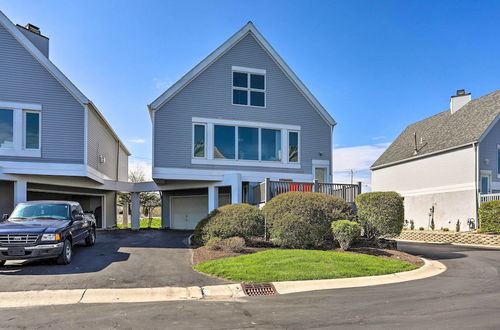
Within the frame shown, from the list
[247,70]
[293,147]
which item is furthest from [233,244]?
[247,70]

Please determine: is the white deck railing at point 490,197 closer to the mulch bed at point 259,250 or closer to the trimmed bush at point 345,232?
the mulch bed at point 259,250

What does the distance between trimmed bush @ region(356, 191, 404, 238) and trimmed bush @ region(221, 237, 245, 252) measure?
15.3ft

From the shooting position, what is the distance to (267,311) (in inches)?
254

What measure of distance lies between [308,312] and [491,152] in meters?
22.7

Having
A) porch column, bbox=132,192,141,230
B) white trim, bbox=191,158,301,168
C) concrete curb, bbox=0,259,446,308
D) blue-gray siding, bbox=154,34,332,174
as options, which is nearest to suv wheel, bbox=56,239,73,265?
concrete curb, bbox=0,259,446,308

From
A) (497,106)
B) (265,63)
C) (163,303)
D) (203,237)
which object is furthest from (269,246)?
(497,106)

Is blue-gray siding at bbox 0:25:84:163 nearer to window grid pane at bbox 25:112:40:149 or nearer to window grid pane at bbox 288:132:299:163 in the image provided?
window grid pane at bbox 25:112:40:149

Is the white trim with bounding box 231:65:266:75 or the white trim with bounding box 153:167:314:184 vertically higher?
the white trim with bounding box 231:65:266:75

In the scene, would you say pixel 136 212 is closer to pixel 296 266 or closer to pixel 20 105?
pixel 20 105

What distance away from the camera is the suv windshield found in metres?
11.0

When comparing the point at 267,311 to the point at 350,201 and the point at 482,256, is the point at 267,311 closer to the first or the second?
the point at 350,201

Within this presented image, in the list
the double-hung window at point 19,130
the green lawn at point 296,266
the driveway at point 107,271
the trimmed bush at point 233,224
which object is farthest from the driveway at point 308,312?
the double-hung window at point 19,130

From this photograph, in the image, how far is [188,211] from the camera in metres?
22.9

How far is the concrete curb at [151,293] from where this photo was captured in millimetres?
6961
